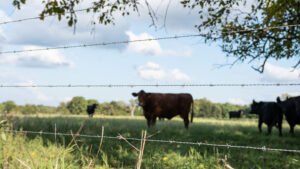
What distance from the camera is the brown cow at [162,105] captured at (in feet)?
38.3

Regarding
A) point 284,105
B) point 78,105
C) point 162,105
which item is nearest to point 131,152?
point 162,105

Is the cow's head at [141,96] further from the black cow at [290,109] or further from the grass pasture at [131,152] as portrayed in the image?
the black cow at [290,109]

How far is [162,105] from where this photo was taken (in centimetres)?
1190

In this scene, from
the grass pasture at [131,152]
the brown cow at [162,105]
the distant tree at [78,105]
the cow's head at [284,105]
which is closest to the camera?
the grass pasture at [131,152]

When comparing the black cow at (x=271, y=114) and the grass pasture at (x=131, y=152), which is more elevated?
the black cow at (x=271, y=114)

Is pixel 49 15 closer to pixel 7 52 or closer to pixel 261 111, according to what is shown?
pixel 7 52

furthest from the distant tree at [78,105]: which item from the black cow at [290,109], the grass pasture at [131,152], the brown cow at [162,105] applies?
the black cow at [290,109]

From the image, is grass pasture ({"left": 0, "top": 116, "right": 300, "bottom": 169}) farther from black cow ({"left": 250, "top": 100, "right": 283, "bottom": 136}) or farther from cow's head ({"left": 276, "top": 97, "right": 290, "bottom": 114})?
cow's head ({"left": 276, "top": 97, "right": 290, "bottom": 114})

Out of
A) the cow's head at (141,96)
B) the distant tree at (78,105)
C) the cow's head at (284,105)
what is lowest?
the distant tree at (78,105)

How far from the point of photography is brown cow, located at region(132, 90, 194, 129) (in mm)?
11664

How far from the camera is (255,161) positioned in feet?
20.3

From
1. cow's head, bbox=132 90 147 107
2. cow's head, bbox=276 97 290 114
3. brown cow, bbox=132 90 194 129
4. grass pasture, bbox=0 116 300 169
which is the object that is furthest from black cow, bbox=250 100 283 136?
cow's head, bbox=132 90 147 107

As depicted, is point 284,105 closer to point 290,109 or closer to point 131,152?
point 290,109

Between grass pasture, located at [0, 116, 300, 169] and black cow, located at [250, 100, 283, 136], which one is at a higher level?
black cow, located at [250, 100, 283, 136]
